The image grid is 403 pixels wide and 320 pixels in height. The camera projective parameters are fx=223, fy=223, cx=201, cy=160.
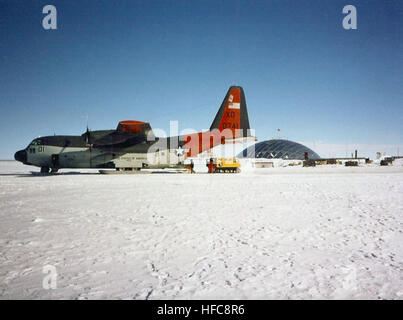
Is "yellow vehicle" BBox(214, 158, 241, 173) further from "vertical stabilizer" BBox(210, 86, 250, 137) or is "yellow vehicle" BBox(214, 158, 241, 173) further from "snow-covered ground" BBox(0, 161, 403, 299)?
"snow-covered ground" BBox(0, 161, 403, 299)

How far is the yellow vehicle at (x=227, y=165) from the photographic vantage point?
28.8 meters

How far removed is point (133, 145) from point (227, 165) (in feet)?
39.3

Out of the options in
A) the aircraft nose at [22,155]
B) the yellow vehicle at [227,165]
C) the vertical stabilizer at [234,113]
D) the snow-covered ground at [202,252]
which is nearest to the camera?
the snow-covered ground at [202,252]

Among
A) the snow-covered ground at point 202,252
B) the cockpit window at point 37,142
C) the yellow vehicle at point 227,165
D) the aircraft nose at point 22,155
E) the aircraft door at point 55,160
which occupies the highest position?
the cockpit window at point 37,142

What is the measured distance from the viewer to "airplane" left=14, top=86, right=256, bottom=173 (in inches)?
883

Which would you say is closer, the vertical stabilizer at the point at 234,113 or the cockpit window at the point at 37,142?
the cockpit window at the point at 37,142

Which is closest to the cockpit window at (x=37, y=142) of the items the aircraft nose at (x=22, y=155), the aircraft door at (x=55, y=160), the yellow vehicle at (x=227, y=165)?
the aircraft nose at (x=22, y=155)

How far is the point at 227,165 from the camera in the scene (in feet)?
94.6

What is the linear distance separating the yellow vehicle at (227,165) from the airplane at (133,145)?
14.2ft

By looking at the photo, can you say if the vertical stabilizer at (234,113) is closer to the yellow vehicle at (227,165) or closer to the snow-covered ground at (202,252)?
the yellow vehicle at (227,165)

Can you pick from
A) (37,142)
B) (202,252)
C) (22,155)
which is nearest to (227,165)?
(37,142)

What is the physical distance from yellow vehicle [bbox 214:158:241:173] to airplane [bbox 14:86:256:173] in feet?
14.2

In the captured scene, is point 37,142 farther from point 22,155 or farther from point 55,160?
point 55,160
